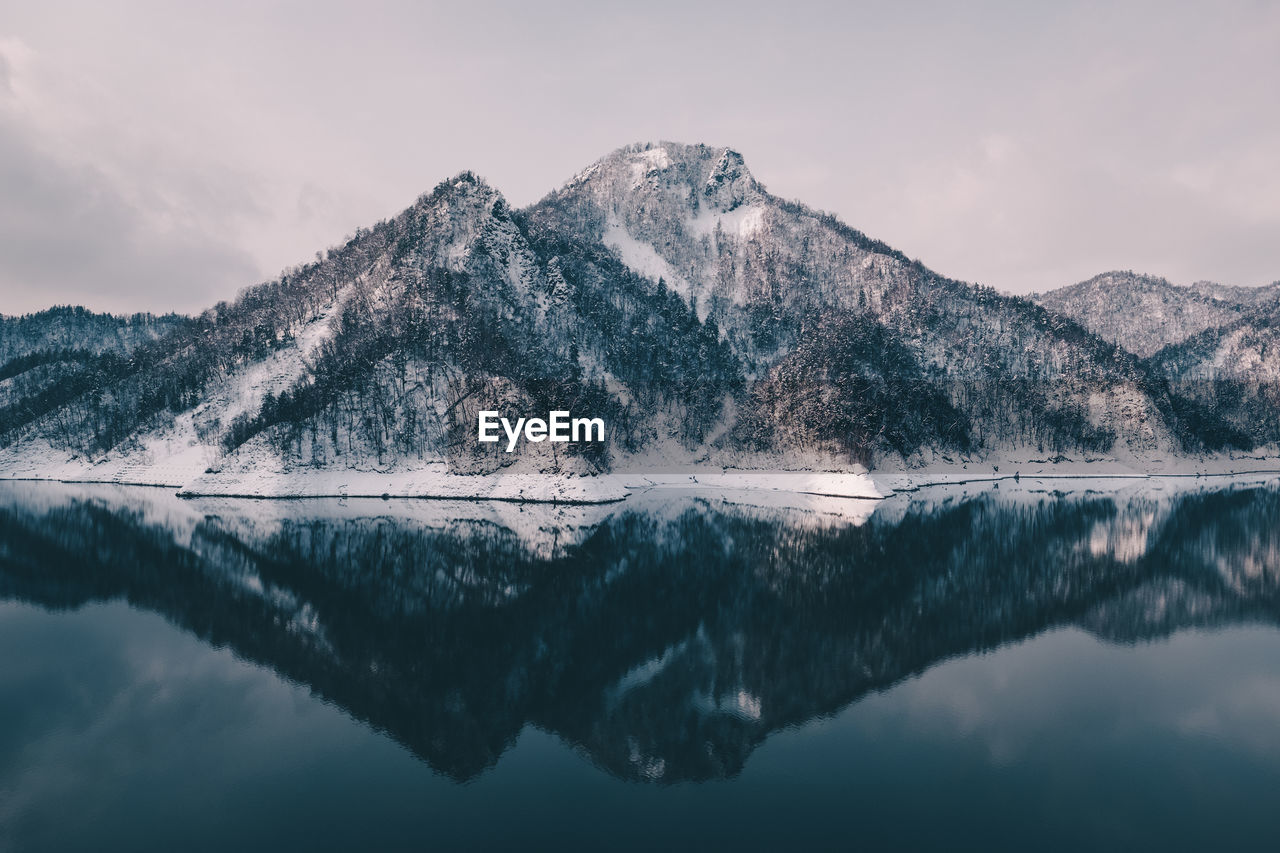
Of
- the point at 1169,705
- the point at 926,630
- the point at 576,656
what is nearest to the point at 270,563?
the point at 576,656

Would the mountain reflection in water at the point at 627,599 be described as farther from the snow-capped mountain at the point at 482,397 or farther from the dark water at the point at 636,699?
the snow-capped mountain at the point at 482,397

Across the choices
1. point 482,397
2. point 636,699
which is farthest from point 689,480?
point 636,699

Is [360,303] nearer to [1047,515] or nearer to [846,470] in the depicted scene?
[846,470]

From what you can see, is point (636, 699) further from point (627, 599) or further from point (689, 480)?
point (689, 480)

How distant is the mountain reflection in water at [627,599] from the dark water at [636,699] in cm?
32

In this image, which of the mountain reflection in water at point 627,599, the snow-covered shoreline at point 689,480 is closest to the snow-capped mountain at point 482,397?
the snow-covered shoreline at point 689,480

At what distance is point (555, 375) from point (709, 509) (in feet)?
237

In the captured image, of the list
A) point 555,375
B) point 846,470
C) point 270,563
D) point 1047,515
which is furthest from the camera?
point 555,375

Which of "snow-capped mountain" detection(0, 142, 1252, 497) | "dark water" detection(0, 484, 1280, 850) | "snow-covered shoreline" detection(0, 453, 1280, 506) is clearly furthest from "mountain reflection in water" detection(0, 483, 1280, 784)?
"snow-capped mountain" detection(0, 142, 1252, 497)

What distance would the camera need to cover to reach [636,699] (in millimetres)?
30500

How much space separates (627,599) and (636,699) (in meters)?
16.9

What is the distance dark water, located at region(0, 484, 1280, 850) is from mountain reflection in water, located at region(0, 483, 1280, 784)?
1.05 feet

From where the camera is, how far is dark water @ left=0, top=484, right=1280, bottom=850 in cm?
2128

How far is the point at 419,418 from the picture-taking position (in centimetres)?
12656
